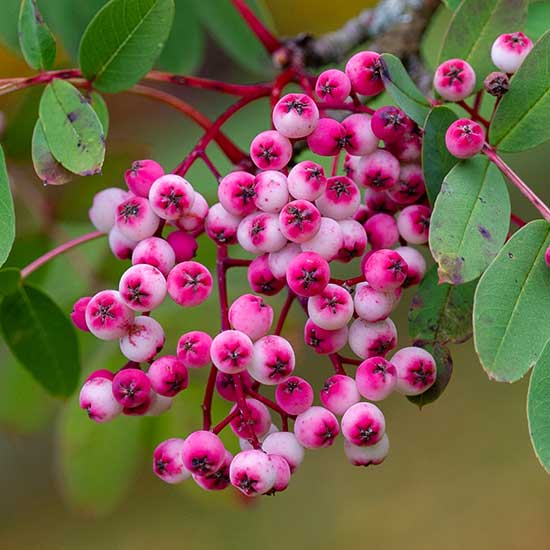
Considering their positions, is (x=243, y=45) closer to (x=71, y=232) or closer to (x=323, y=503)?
(x=71, y=232)

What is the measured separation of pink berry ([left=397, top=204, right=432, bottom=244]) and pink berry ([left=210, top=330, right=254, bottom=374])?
22 centimetres

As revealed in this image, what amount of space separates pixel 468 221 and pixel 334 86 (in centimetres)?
20

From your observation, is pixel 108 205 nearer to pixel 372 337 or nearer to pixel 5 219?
pixel 5 219

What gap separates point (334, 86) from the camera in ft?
2.79

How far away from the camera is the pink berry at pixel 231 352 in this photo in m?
0.75

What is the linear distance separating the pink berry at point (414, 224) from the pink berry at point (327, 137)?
101 millimetres

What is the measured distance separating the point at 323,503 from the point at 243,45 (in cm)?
159

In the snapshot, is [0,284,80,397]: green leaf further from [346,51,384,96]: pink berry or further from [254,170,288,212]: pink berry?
[346,51,384,96]: pink berry

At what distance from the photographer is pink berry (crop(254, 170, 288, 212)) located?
0.79 metres

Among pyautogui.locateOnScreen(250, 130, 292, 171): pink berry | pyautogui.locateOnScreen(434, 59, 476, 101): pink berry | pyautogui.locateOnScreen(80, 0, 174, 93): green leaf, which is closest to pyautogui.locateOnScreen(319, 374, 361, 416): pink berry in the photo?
pyautogui.locateOnScreen(250, 130, 292, 171): pink berry

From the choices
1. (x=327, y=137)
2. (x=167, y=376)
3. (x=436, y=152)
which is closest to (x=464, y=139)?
(x=436, y=152)

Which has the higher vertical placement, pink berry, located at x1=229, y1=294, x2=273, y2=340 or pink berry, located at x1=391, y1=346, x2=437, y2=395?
pink berry, located at x1=229, y1=294, x2=273, y2=340

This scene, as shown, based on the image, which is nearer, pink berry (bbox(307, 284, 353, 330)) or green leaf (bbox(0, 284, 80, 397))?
pink berry (bbox(307, 284, 353, 330))

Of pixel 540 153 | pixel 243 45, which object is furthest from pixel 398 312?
pixel 243 45
